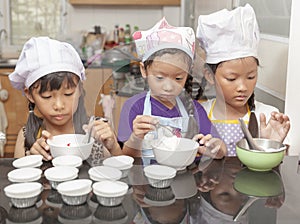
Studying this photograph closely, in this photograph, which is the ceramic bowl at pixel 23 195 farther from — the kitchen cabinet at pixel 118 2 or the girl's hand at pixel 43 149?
the kitchen cabinet at pixel 118 2

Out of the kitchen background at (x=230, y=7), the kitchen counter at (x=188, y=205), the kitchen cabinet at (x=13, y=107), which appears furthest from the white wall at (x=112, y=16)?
the kitchen counter at (x=188, y=205)

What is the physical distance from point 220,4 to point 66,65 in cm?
115

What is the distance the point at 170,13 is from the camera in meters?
3.41

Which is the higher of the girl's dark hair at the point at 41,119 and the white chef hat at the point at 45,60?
the white chef hat at the point at 45,60

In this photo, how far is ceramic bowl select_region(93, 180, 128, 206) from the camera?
2.32 ft

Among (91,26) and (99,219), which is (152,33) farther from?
(91,26)

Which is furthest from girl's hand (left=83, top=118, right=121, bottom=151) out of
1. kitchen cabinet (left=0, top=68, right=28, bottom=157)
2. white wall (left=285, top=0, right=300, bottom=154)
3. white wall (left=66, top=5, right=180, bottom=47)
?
white wall (left=66, top=5, right=180, bottom=47)

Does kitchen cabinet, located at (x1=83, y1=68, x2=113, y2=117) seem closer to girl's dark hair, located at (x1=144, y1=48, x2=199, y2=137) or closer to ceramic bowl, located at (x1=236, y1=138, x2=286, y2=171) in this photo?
girl's dark hair, located at (x1=144, y1=48, x2=199, y2=137)

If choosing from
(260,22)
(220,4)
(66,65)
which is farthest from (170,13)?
(66,65)

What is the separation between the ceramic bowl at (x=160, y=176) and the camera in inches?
31.0

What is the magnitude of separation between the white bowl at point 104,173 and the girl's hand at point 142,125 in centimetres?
10

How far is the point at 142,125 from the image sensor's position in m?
0.90

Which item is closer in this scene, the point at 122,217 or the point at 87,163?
the point at 122,217

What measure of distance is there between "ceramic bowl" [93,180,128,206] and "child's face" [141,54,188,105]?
0.27 metres
